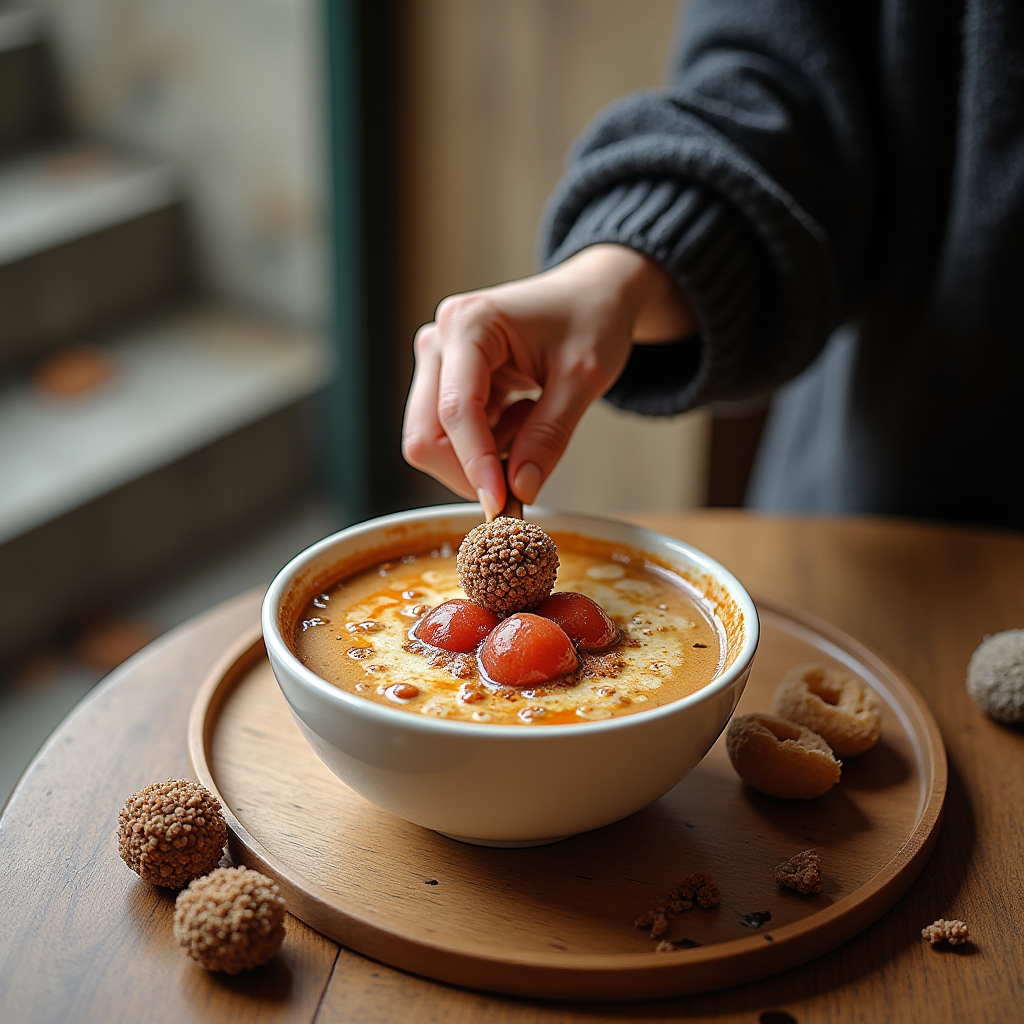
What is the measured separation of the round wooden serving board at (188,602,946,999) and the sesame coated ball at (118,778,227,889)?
0.04m

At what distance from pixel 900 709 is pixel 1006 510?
2.24 ft

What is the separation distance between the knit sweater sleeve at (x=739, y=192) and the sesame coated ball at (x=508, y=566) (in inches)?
21.4

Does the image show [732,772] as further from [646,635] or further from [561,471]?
[561,471]

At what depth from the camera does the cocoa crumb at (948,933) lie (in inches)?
31.9

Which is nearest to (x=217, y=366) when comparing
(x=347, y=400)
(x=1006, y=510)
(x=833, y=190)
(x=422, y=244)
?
(x=347, y=400)

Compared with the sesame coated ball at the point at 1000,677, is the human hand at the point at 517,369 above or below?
above

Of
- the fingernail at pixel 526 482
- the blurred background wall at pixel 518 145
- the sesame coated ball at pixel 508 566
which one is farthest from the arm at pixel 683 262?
the blurred background wall at pixel 518 145

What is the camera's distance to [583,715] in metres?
0.84

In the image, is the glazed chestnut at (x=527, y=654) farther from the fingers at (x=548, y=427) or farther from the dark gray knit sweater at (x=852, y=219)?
the dark gray knit sweater at (x=852, y=219)

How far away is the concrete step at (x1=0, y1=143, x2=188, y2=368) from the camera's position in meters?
2.22

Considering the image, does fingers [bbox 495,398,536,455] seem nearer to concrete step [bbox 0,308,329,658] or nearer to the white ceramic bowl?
the white ceramic bowl

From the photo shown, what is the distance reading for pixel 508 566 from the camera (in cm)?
93

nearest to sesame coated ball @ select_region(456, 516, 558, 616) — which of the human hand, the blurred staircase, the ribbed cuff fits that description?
the human hand

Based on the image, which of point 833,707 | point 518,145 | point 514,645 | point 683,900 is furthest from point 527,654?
point 518,145
